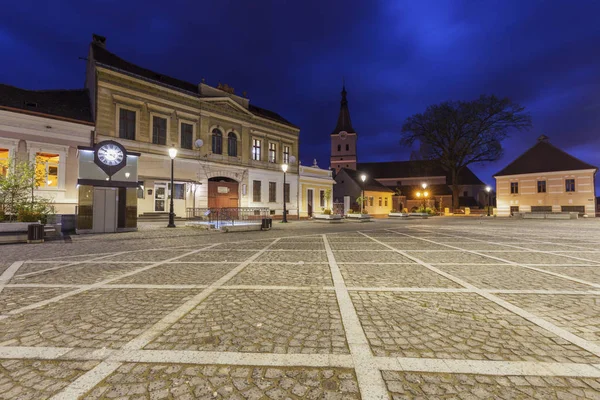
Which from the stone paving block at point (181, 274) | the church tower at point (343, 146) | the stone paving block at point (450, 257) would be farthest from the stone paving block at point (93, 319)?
the church tower at point (343, 146)

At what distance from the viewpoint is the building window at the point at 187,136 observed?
2301 cm

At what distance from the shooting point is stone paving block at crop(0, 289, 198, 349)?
108 inches

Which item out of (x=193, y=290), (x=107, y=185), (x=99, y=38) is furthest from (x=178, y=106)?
(x=193, y=290)

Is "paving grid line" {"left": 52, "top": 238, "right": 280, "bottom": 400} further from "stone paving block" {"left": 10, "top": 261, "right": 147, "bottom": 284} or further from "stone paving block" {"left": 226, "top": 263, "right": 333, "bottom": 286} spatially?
"stone paving block" {"left": 10, "top": 261, "right": 147, "bottom": 284}

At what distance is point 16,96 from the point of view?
17062 millimetres

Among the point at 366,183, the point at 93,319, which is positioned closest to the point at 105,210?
the point at 93,319

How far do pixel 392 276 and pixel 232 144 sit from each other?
23.3 m

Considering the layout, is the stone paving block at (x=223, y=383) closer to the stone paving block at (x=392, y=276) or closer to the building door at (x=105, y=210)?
the stone paving block at (x=392, y=276)

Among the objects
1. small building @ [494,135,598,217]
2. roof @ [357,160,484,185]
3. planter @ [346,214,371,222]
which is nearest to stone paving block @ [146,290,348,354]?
planter @ [346,214,371,222]

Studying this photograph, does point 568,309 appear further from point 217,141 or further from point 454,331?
point 217,141

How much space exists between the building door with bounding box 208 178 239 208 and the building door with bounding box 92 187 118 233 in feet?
34.0

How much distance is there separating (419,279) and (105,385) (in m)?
4.78

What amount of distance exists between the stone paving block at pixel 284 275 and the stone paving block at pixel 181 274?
48 centimetres

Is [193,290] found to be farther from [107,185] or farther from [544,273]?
[107,185]
